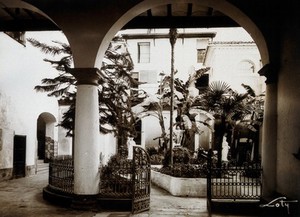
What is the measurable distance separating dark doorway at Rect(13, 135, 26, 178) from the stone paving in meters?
1.77

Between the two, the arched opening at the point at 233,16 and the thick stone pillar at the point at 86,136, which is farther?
the thick stone pillar at the point at 86,136

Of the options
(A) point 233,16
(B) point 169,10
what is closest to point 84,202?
(B) point 169,10

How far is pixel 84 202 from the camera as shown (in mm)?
7984

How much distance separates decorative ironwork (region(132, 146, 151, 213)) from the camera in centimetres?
807

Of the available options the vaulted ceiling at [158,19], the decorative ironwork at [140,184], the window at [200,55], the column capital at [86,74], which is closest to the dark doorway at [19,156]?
the vaulted ceiling at [158,19]

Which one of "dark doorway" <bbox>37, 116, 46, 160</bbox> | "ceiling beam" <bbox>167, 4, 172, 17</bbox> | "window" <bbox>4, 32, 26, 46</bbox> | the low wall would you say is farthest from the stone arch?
"dark doorway" <bbox>37, 116, 46, 160</bbox>

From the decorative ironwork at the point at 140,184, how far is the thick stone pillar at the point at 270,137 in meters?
3.01

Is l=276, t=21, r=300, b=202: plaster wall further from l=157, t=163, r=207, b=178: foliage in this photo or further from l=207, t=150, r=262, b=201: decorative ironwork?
l=157, t=163, r=207, b=178: foliage

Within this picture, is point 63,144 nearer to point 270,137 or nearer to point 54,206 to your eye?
point 54,206

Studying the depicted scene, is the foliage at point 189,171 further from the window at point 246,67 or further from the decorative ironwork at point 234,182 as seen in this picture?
the window at point 246,67

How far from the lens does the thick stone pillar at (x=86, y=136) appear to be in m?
8.05

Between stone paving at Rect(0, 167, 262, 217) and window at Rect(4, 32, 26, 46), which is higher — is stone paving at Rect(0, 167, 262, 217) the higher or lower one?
the lower one

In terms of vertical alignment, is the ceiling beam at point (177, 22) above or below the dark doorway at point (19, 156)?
above

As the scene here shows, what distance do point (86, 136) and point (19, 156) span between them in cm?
789
